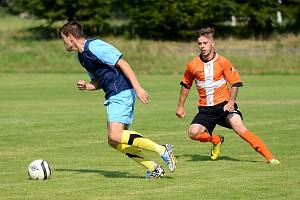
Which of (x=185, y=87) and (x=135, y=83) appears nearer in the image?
(x=135, y=83)

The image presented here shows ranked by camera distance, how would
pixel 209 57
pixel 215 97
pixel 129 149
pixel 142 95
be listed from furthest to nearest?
pixel 215 97 < pixel 209 57 < pixel 129 149 < pixel 142 95

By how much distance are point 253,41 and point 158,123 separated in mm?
33868

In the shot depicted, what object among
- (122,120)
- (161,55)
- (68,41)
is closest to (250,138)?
(122,120)

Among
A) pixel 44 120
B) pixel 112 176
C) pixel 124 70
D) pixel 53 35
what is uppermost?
pixel 124 70

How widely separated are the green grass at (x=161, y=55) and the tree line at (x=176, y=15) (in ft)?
5.63

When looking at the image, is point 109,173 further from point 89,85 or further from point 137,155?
point 89,85

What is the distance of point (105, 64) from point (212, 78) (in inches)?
102

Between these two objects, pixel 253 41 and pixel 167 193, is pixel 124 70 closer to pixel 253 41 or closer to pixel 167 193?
pixel 167 193

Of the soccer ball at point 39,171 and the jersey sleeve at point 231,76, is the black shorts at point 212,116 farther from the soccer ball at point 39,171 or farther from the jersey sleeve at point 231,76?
the soccer ball at point 39,171

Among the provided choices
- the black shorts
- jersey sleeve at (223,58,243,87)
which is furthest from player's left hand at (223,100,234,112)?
the black shorts

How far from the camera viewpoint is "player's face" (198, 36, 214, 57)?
506 inches

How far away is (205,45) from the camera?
12969 millimetres

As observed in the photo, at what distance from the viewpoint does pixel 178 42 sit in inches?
2194

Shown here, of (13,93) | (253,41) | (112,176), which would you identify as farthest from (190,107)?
(253,41)
